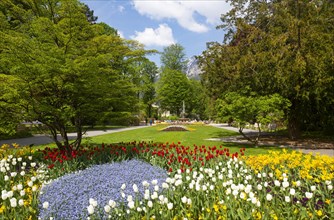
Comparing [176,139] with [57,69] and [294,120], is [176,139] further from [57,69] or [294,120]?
[57,69]

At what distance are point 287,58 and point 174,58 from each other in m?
50.5

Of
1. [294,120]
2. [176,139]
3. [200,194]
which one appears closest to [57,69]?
[200,194]

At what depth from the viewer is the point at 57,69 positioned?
23.9 ft

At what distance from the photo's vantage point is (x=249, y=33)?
60.8 ft

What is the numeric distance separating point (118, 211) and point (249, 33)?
56.6 feet

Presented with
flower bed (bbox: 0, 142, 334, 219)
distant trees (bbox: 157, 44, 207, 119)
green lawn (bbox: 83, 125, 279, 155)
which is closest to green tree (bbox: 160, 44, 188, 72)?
distant trees (bbox: 157, 44, 207, 119)

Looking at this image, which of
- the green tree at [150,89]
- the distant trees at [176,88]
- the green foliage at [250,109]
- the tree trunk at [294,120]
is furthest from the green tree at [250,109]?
the green tree at [150,89]

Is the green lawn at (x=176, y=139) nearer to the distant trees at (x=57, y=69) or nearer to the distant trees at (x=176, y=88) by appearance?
the distant trees at (x=57, y=69)

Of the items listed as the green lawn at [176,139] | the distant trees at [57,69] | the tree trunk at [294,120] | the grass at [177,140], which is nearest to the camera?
the distant trees at [57,69]

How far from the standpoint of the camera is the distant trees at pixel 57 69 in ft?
24.0

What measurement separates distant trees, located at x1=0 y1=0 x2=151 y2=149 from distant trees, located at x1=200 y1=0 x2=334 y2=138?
9.47 metres

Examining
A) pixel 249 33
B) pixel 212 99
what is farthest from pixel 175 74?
pixel 249 33

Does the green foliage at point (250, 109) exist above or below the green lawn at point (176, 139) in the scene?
above

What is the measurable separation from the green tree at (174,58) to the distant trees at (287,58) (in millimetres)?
43736
